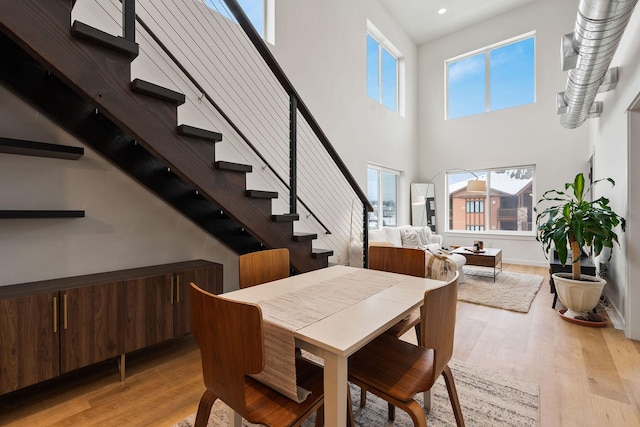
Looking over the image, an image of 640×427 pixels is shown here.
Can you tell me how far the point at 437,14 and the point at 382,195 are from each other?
12.8 ft

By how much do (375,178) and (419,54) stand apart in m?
3.67

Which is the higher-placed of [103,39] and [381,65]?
[381,65]

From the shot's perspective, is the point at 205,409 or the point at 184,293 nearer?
the point at 205,409

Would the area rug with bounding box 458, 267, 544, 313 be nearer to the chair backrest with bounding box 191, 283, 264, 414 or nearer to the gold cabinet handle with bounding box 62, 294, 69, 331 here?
the chair backrest with bounding box 191, 283, 264, 414

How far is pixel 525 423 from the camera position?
63.8 inches

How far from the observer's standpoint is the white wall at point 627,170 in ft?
8.35

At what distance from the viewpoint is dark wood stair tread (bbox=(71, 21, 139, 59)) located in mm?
1399

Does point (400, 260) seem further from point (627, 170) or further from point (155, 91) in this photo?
point (627, 170)

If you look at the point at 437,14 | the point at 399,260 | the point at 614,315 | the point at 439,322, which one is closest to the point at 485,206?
the point at 614,315

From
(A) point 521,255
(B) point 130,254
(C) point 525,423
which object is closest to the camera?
(C) point 525,423

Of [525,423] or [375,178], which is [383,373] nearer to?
[525,423]

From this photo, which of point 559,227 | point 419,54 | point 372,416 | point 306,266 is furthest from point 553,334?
point 419,54

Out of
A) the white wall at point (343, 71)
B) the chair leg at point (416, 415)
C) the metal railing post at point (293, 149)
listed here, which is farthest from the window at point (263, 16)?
the chair leg at point (416, 415)

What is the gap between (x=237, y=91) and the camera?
10.9 ft
